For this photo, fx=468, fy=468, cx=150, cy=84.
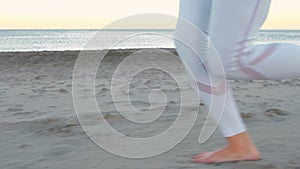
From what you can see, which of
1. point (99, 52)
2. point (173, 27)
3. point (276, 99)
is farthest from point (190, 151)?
point (99, 52)

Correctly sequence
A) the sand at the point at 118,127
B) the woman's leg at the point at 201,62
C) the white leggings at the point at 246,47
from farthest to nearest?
the sand at the point at 118,127, the woman's leg at the point at 201,62, the white leggings at the point at 246,47

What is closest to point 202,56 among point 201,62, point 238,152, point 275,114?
point 201,62

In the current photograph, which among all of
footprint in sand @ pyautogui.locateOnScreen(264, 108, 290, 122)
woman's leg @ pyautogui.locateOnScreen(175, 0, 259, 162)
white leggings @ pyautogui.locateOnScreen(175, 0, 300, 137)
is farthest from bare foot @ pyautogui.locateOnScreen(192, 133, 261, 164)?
footprint in sand @ pyautogui.locateOnScreen(264, 108, 290, 122)

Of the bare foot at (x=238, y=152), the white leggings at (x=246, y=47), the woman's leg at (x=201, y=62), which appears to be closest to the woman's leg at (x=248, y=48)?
the white leggings at (x=246, y=47)

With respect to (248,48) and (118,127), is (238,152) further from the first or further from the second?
(118,127)

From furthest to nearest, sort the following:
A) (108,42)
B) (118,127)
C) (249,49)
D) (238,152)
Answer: (108,42) < (118,127) < (238,152) < (249,49)

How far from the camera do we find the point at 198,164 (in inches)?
100

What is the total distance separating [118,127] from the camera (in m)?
3.68

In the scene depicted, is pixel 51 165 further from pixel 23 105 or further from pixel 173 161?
pixel 23 105

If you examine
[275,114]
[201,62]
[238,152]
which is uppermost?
[201,62]

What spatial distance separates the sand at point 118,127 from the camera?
265 cm

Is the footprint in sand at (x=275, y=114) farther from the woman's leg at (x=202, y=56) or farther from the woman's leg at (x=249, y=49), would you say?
the woman's leg at (x=249, y=49)

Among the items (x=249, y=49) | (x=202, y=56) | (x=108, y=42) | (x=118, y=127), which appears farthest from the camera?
(x=108, y=42)

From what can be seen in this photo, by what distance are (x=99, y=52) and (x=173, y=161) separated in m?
14.2
